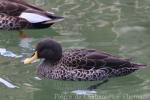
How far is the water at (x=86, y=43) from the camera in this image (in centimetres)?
992

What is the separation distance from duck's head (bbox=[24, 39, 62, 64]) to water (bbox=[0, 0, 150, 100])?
0.27 meters

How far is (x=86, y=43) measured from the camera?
11.8m

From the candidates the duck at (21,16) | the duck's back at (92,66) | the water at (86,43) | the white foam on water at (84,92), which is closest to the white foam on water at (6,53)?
the water at (86,43)

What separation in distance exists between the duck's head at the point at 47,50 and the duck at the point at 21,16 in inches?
81.7

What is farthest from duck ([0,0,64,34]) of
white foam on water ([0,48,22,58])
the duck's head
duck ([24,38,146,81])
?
duck ([24,38,146,81])

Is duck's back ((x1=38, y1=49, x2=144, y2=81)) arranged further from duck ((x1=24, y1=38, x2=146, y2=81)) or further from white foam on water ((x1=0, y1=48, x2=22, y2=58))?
white foam on water ((x1=0, y1=48, x2=22, y2=58))

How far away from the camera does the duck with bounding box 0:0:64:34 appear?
1270 cm

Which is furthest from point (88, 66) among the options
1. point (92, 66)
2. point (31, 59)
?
point (31, 59)

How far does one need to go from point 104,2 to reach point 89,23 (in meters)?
1.39

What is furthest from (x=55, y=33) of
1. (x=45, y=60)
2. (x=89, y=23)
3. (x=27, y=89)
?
(x=27, y=89)

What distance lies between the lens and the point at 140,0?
14.2m

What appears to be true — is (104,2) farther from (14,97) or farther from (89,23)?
(14,97)

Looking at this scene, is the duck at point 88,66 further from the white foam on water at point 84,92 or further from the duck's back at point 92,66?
the white foam on water at point 84,92

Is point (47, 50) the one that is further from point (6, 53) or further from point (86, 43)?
point (86, 43)
